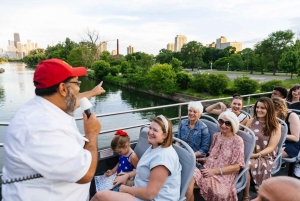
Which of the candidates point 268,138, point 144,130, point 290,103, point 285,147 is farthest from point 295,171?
point 144,130

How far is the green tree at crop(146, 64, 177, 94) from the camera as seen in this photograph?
29.9 meters

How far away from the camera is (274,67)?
4334 centimetres

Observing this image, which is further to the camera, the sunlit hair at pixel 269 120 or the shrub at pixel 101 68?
the shrub at pixel 101 68

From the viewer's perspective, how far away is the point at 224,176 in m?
2.29

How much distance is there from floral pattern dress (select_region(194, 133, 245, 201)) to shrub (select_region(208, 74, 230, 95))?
80.9 feet

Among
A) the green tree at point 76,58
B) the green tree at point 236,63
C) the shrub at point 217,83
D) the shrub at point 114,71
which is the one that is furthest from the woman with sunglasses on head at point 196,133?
the green tree at point 76,58

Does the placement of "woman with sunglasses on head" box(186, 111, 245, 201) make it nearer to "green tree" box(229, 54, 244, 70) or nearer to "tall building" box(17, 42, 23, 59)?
"green tree" box(229, 54, 244, 70)

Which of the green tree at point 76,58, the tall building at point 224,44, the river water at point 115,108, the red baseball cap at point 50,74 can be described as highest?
the tall building at point 224,44

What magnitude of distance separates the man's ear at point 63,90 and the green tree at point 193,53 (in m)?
62.4

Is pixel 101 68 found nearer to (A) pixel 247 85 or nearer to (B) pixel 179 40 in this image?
(A) pixel 247 85

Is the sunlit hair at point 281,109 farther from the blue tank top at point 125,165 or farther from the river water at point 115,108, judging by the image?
the river water at point 115,108

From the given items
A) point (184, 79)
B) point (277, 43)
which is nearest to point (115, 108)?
point (184, 79)

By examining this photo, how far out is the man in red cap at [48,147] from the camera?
0.95 meters

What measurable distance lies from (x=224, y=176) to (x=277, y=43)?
163 ft
